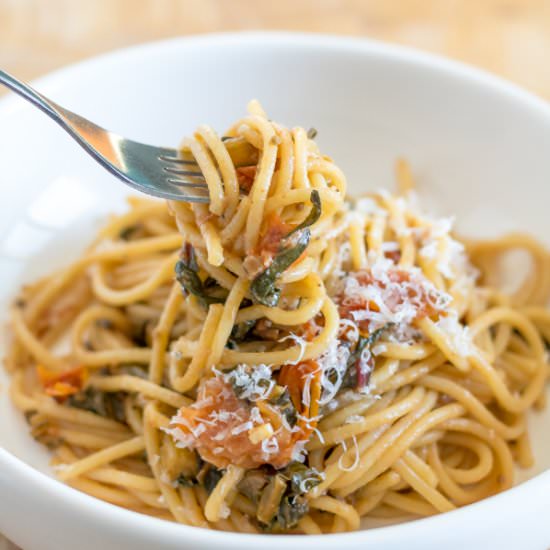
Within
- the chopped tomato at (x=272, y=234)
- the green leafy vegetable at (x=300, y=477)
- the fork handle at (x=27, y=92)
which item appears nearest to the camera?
the fork handle at (x=27, y=92)

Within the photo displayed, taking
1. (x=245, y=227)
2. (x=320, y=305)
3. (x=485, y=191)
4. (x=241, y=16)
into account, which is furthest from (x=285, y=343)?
(x=241, y=16)

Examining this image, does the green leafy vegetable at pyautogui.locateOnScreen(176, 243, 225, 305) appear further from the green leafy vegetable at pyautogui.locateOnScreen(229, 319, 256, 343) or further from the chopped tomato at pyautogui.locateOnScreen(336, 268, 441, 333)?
the chopped tomato at pyautogui.locateOnScreen(336, 268, 441, 333)

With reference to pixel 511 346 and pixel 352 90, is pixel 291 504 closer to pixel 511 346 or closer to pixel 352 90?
pixel 511 346

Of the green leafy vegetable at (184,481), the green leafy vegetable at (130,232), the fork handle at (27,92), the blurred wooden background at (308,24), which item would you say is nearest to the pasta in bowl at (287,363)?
the green leafy vegetable at (184,481)

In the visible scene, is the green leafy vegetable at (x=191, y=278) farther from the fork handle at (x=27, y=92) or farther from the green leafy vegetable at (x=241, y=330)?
the fork handle at (x=27, y=92)

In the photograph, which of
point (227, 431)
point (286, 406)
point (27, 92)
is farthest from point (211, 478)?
point (27, 92)

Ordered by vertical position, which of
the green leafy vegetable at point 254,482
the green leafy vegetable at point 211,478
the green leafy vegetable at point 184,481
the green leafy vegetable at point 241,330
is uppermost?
the green leafy vegetable at point 241,330

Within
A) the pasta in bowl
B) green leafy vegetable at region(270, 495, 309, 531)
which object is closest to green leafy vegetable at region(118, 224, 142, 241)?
the pasta in bowl
